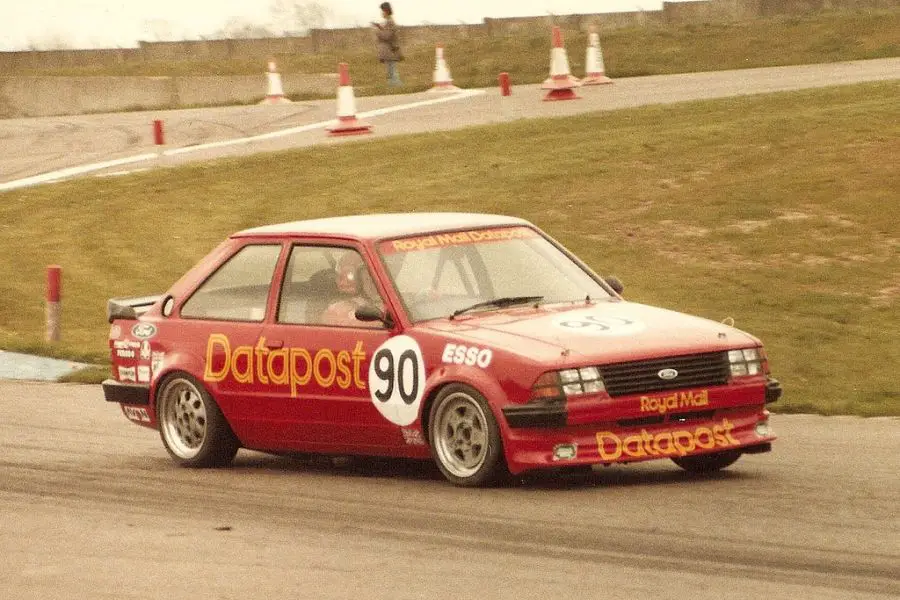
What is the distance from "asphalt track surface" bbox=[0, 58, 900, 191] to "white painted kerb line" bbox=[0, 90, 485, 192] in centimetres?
2

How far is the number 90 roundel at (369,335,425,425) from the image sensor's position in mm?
8977

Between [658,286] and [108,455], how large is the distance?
20.0 feet

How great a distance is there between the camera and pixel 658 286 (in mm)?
15672

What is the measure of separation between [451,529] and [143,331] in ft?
10.6

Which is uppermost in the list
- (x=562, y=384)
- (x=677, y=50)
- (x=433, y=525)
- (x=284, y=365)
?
(x=562, y=384)

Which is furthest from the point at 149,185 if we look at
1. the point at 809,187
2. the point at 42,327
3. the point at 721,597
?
the point at 721,597

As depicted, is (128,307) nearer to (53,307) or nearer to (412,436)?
(412,436)

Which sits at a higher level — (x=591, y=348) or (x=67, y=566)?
(x=591, y=348)

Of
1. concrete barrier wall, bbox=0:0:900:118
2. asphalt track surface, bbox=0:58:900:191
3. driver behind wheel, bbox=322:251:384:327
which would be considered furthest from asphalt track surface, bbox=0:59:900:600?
concrete barrier wall, bbox=0:0:900:118

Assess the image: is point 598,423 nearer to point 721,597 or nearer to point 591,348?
point 591,348

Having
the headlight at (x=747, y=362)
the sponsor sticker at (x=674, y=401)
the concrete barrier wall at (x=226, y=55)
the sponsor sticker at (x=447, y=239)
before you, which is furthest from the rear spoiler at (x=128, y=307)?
the concrete barrier wall at (x=226, y=55)

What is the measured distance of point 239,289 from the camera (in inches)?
403

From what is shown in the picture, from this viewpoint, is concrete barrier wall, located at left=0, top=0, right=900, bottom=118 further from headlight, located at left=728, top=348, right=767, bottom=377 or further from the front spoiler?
the front spoiler

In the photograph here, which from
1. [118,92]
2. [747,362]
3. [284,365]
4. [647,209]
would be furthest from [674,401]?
[118,92]
